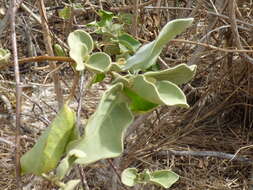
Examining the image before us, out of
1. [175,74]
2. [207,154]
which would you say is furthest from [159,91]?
[207,154]

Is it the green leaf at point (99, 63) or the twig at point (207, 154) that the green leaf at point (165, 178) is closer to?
the green leaf at point (99, 63)

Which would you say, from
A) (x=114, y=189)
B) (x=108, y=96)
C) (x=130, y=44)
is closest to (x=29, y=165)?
(x=108, y=96)

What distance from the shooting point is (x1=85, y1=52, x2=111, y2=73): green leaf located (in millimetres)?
591

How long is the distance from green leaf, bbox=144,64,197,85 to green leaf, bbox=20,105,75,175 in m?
0.10

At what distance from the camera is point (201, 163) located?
87.6 inches

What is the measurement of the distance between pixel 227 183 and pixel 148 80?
166cm

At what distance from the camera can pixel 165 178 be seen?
97 cm

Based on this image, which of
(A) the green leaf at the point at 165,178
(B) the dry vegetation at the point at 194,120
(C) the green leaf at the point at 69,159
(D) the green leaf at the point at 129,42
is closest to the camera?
(C) the green leaf at the point at 69,159

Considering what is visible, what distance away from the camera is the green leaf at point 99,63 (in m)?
0.59

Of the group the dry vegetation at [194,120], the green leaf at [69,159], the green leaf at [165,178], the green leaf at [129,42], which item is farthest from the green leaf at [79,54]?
the dry vegetation at [194,120]

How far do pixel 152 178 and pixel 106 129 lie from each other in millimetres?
464

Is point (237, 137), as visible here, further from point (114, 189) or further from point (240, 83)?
point (114, 189)

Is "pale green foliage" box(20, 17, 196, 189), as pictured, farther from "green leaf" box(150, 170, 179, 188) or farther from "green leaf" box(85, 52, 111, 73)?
"green leaf" box(150, 170, 179, 188)

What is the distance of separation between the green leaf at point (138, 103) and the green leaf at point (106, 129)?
0.03 feet
